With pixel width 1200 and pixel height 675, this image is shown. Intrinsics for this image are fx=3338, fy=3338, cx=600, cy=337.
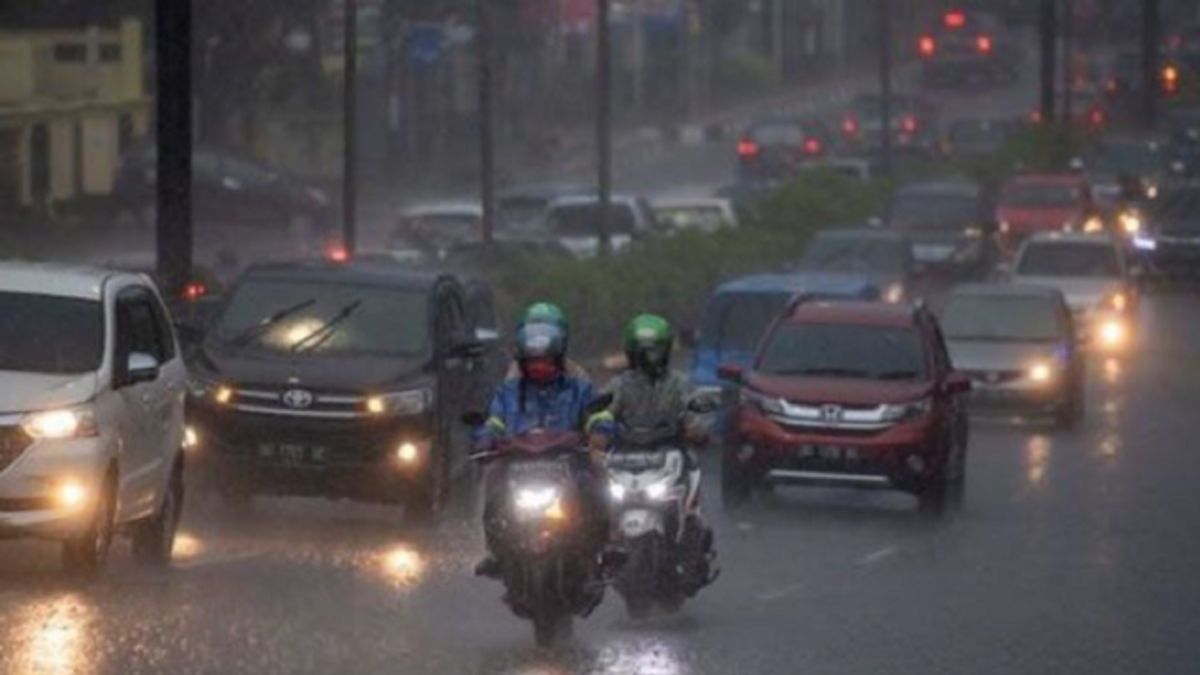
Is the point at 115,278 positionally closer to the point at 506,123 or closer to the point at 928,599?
the point at 928,599

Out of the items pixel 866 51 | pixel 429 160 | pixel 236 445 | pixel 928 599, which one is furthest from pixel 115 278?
pixel 866 51

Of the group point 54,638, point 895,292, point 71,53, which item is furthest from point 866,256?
point 54,638

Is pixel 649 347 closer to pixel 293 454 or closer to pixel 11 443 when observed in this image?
pixel 11 443

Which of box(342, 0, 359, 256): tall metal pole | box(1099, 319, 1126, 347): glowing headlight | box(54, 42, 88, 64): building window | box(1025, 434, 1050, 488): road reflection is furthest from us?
box(54, 42, 88, 64): building window

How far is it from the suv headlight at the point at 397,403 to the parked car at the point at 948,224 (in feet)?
99.7

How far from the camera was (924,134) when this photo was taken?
9169 cm

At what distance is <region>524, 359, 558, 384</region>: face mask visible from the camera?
16.1 meters

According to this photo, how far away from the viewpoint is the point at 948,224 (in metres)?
55.6

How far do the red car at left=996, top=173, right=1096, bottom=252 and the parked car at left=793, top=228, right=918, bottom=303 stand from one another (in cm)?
1044

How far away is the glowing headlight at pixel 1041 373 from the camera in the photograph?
34.8m

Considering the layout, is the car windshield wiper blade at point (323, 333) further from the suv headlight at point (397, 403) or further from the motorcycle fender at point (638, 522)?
the motorcycle fender at point (638, 522)

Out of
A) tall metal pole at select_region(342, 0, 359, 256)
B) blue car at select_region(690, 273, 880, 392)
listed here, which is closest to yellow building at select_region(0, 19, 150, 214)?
tall metal pole at select_region(342, 0, 359, 256)

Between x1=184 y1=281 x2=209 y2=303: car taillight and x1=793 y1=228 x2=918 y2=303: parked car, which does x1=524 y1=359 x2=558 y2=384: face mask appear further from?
x1=793 y1=228 x2=918 y2=303: parked car

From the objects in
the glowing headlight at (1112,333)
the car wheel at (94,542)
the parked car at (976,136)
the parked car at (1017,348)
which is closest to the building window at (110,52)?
the glowing headlight at (1112,333)
